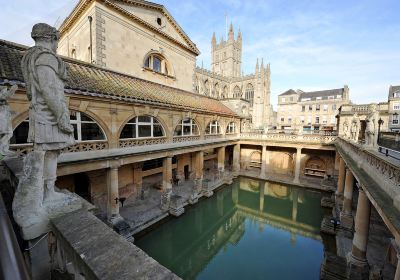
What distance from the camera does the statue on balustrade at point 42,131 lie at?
7.99 ft

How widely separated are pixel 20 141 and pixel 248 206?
1629 centimetres

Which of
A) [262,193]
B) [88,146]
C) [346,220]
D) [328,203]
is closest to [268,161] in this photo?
[262,193]

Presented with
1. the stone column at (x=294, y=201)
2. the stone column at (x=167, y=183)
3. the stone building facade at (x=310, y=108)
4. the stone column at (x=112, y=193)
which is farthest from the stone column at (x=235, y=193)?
the stone building facade at (x=310, y=108)

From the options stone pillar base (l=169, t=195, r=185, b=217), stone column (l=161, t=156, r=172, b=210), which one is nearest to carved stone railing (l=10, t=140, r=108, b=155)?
stone column (l=161, t=156, r=172, b=210)

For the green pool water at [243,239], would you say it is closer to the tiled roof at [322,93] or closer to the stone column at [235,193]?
the stone column at [235,193]

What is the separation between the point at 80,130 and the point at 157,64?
41.6 feet

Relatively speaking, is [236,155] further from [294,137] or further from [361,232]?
[361,232]

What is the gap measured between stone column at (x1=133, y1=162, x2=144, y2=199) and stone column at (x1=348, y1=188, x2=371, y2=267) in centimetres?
1360

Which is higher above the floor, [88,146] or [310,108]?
[310,108]

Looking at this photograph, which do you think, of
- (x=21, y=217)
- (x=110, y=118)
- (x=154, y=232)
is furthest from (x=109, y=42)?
(x=21, y=217)

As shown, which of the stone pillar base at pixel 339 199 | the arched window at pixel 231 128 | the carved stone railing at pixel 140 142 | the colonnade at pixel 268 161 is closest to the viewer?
the carved stone railing at pixel 140 142

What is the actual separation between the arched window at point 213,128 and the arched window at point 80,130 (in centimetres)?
1104

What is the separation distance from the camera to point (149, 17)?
1759cm

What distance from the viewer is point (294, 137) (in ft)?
69.6
